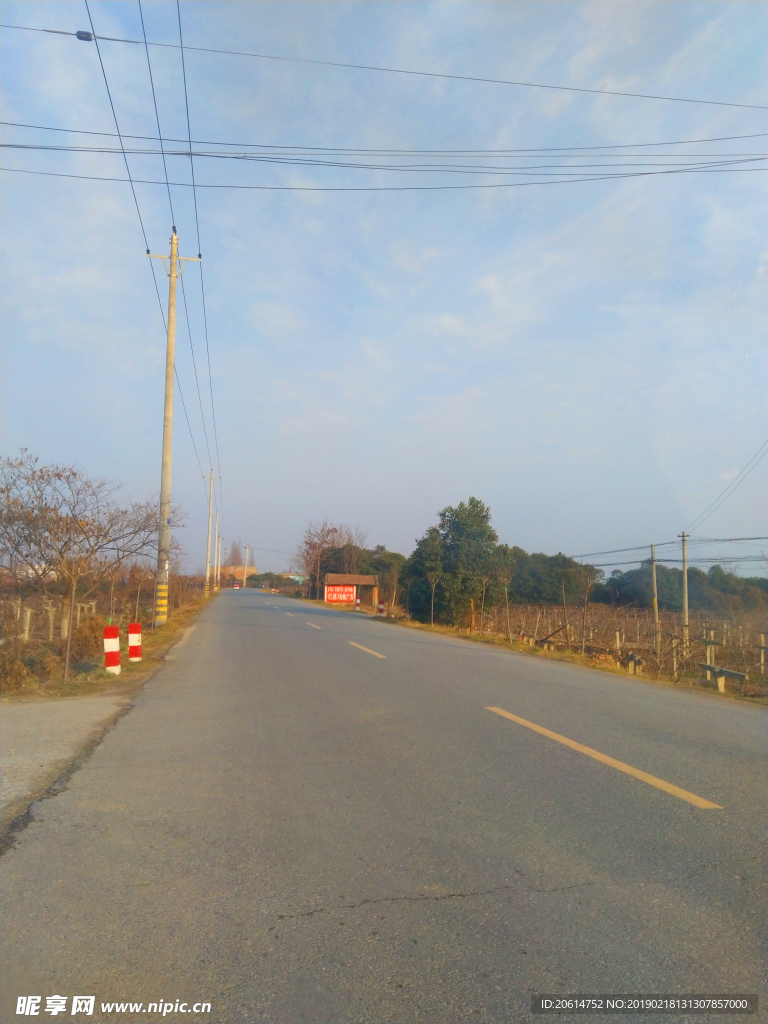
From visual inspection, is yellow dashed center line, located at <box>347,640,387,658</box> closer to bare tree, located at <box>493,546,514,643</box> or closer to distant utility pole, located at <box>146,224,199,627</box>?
distant utility pole, located at <box>146,224,199,627</box>

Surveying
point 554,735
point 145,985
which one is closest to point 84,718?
point 554,735

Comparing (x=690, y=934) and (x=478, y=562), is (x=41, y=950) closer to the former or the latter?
(x=690, y=934)

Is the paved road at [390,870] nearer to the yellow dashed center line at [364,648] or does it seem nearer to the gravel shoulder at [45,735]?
the gravel shoulder at [45,735]

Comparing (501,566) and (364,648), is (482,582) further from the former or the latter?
(364,648)

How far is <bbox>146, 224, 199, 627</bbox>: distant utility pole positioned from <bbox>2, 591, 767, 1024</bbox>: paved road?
561 inches

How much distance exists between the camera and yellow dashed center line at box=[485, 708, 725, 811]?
535 centimetres

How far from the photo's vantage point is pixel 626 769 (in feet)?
20.3

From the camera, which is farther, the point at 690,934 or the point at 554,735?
the point at 554,735

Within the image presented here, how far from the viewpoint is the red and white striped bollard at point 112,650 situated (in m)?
12.6

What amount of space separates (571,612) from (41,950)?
29.5 metres

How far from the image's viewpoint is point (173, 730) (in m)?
8.12

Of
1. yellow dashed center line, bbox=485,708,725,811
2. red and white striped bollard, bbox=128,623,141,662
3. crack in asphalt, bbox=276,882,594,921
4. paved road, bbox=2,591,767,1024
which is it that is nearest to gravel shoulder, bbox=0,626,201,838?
paved road, bbox=2,591,767,1024

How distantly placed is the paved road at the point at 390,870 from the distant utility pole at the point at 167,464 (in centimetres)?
1425

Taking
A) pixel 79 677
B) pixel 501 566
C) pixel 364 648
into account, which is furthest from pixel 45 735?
pixel 501 566
